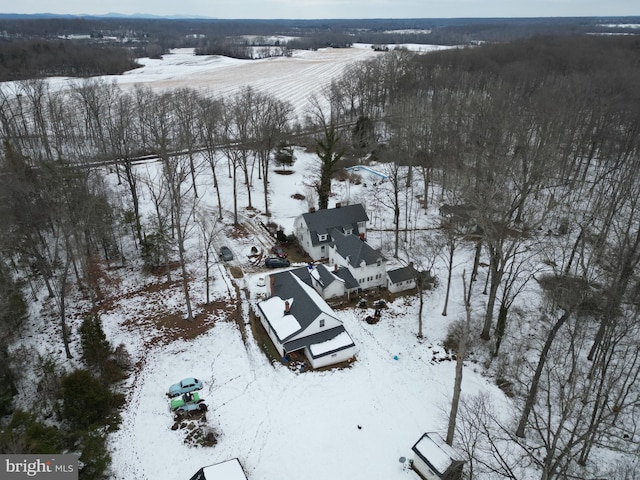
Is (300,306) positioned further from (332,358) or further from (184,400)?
(184,400)

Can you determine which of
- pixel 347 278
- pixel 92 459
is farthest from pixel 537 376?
pixel 92 459

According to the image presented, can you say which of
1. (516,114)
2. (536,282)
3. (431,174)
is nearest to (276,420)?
(536,282)

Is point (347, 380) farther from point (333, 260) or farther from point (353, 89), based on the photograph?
point (353, 89)

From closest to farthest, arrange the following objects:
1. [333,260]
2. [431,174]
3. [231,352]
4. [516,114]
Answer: [231,352]
[333,260]
[516,114]
[431,174]

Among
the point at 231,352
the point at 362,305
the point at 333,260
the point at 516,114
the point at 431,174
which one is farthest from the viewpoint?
the point at 431,174

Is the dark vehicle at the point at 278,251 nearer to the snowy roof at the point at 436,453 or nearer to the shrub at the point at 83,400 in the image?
A: the shrub at the point at 83,400

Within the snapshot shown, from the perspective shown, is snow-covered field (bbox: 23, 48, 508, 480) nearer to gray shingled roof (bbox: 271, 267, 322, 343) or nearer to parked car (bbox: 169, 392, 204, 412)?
parked car (bbox: 169, 392, 204, 412)

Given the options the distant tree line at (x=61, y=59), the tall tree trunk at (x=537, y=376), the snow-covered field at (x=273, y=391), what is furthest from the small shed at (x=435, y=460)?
the distant tree line at (x=61, y=59)
